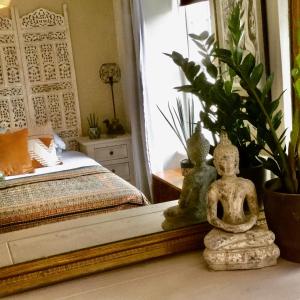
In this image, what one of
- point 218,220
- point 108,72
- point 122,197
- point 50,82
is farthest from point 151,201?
point 50,82

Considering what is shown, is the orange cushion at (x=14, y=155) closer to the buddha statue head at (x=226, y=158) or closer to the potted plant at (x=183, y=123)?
the potted plant at (x=183, y=123)

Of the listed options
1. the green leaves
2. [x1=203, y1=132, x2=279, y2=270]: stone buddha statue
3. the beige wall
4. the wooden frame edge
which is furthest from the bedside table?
the green leaves

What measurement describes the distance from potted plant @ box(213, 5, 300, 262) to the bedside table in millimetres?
488

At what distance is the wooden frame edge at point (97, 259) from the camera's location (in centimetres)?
100

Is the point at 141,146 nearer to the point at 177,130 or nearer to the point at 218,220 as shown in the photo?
the point at 177,130

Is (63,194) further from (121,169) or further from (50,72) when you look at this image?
(50,72)

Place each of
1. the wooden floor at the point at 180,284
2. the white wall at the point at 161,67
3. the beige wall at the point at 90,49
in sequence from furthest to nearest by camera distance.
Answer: the beige wall at the point at 90,49, the white wall at the point at 161,67, the wooden floor at the point at 180,284

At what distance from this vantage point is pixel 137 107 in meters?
1.54

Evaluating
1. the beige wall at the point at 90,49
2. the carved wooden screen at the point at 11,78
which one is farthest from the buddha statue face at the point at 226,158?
the carved wooden screen at the point at 11,78

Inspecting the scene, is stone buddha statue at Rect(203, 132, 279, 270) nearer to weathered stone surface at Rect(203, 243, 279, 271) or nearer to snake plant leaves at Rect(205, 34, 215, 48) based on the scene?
weathered stone surface at Rect(203, 243, 279, 271)

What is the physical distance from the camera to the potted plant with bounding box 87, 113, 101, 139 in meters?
1.55

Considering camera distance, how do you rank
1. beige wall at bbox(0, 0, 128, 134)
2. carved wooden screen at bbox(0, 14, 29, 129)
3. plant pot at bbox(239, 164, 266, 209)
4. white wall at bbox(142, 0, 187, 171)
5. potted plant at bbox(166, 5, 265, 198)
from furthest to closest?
carved wooden screen at bbox(0, 14, 29, 129), beige wall at bbox(0, 0, 128, 134), white wall at bbox(142, 0, 187, 171), plant pot at bbox(239, 164, 266, 209), potted plant at bbox(166, 5, 265, 198)

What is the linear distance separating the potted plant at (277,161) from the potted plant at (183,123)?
211mm

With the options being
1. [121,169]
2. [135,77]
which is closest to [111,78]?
[135,77]
